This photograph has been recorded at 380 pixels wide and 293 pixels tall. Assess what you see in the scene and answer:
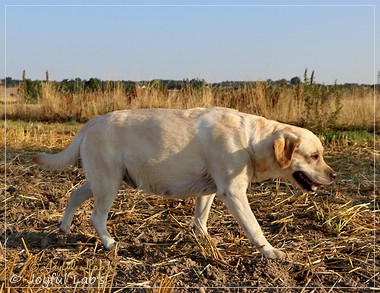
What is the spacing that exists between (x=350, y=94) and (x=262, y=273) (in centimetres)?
1227

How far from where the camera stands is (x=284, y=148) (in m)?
4.20

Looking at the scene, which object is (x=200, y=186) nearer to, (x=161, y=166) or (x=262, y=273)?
(x=161, y=166)

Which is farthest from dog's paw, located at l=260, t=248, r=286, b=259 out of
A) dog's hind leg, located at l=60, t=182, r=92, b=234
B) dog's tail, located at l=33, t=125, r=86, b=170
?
dog's tail, located at l=33, t=125, r=86, b=170

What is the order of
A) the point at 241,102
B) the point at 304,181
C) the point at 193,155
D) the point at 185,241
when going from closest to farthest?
the point at 193,155
the point at 304,181
the point at 185,241
the point at 241,102

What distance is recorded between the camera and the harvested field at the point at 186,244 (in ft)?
12.1

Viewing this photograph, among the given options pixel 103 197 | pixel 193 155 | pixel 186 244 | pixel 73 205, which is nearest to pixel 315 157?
pixel 193 155

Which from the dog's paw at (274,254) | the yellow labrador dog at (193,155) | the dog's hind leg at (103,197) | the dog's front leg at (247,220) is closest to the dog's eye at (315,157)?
the yellow labrador dog at (193,155)

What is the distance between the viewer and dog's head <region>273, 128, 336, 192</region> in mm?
4184

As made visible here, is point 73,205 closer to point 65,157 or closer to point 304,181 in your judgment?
point 65,157

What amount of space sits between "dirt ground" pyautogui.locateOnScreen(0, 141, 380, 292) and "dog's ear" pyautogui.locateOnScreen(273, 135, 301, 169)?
72 cm

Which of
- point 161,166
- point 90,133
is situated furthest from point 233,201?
point 90,133

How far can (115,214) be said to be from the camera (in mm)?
5152

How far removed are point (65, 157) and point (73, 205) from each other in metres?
0.43

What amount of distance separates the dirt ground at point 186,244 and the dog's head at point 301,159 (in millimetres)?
539
